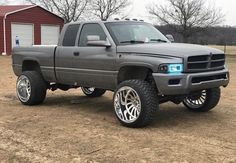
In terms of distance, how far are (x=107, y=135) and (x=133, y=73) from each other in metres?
1.49

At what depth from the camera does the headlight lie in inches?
274

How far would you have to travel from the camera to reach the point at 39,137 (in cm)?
669

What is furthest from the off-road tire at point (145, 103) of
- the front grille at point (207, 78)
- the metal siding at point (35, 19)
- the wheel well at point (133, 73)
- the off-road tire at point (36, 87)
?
the metal siding at point (35, 19)

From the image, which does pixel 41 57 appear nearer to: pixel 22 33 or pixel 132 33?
pixel 132 33

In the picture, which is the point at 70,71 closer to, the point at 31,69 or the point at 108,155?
the point at 31,69

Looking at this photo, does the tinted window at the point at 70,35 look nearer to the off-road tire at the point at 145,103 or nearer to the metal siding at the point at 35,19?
the off-road tire at the point at 145,103

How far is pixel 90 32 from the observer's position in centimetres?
867

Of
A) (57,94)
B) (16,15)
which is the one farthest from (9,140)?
(16,15)

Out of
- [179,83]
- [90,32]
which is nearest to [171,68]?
[179,83]

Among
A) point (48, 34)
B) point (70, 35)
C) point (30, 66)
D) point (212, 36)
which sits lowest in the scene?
point (30, 66)

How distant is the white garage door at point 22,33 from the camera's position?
1356 inches

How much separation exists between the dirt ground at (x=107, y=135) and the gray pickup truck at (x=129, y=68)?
0.36 meters

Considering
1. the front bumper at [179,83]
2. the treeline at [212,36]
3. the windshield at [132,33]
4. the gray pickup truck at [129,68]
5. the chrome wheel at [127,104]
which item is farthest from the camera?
the treeline at [212,36]

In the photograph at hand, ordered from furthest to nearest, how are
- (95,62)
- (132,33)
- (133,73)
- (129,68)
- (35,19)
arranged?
(35,19) → (132,33) → (95,62) → (133,73) → (129,68)
